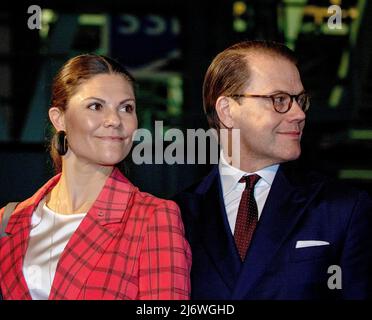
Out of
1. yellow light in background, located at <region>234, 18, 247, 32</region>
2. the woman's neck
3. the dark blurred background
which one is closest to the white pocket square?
the woman's neck

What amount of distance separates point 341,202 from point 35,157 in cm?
134

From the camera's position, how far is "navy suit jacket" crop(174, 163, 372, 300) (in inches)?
89.4

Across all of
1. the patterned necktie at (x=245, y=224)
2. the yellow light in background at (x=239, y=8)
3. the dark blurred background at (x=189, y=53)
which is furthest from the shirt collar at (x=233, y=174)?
the yellow light in background at (x=239, y=8)

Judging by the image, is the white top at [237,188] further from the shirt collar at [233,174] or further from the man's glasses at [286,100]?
the man's glasses at [286,100]

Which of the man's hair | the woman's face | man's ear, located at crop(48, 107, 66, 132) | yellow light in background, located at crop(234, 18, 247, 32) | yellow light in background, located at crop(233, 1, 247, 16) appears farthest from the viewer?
yellow light in background, located at crop(233, 1, 247, 16)

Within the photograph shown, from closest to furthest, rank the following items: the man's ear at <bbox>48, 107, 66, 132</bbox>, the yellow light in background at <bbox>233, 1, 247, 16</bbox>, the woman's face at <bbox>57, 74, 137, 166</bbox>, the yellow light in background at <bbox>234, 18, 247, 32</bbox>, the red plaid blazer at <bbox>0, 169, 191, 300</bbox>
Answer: the red plaid blazer at <bbox>0, 169, 191, 300</bbox> < the woman's face at <bbox>57, 74, 137, 166</bbox> < the man's ear at <bbox>48, 107, 66, 132</bbox> < the yellow light in background at <bbox>234, 18, 247, 32</bbox> < the yellow light in background at <bbox>233, 1, 247, 16</bbox>

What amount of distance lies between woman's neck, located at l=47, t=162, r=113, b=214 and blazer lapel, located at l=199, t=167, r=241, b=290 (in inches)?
14.4

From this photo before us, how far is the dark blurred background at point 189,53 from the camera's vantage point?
3.83 metres

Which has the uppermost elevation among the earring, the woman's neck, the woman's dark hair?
the woman's dark hair

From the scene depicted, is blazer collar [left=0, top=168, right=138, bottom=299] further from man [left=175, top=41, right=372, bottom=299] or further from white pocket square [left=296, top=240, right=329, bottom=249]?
white pocket square [left=296, top=240, right=329, bottom=249]

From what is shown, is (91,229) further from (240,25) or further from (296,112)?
→ (240,25)

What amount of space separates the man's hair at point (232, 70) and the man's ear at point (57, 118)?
0.56m

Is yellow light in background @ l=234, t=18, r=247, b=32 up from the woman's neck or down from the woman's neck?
up
